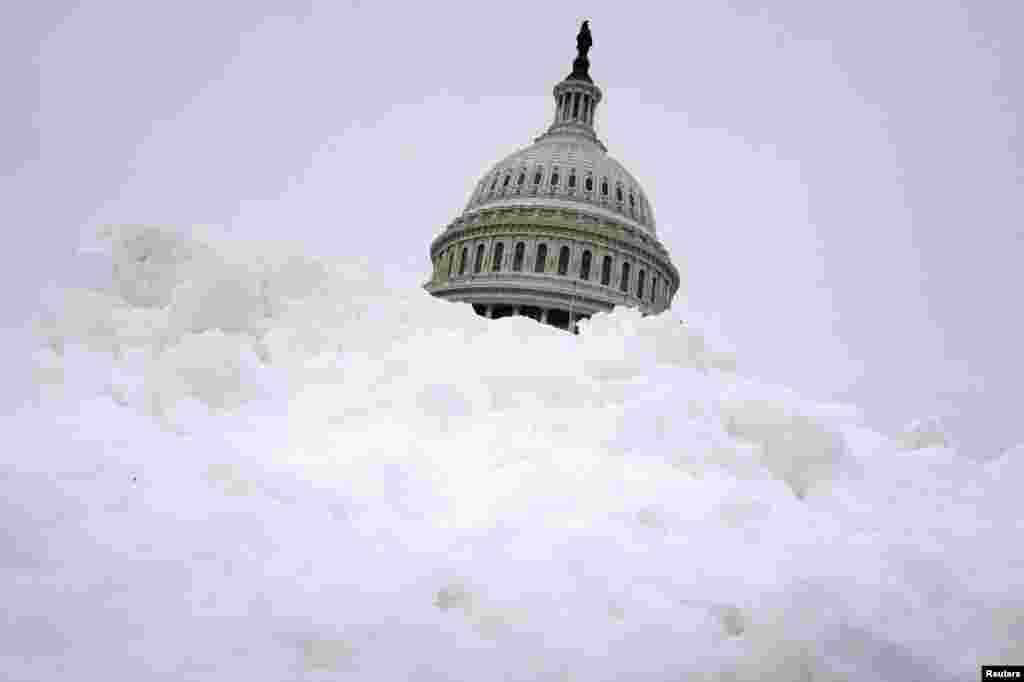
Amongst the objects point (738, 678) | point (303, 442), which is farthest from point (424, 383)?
point (738, 678)

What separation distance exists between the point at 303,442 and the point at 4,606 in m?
3.87

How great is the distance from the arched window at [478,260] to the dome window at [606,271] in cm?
897

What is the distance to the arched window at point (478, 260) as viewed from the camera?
67.5m

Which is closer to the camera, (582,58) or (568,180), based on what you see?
(568,180)

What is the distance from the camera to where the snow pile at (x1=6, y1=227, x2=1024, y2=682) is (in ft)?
24.4

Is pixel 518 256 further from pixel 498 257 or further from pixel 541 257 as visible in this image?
pixel 541 257

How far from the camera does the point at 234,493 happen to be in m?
8.95

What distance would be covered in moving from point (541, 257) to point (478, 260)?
5171 mm

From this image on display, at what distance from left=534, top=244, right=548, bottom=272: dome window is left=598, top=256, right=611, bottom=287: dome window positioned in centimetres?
427

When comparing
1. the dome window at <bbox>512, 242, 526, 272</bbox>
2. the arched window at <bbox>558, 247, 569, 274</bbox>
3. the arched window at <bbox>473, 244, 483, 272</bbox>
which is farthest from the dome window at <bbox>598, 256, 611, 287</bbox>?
the arched window at <bbox>473, 244, 483, 272</bbox>

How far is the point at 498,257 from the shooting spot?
219 ft

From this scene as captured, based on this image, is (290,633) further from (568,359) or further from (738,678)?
(568,359)

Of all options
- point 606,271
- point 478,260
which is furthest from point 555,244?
point 478,260

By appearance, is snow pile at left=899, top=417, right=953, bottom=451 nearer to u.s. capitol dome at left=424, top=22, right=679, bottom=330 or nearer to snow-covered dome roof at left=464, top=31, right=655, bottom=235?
u.s. capitol dome at left=424, top=22, right=679, bottom=330
